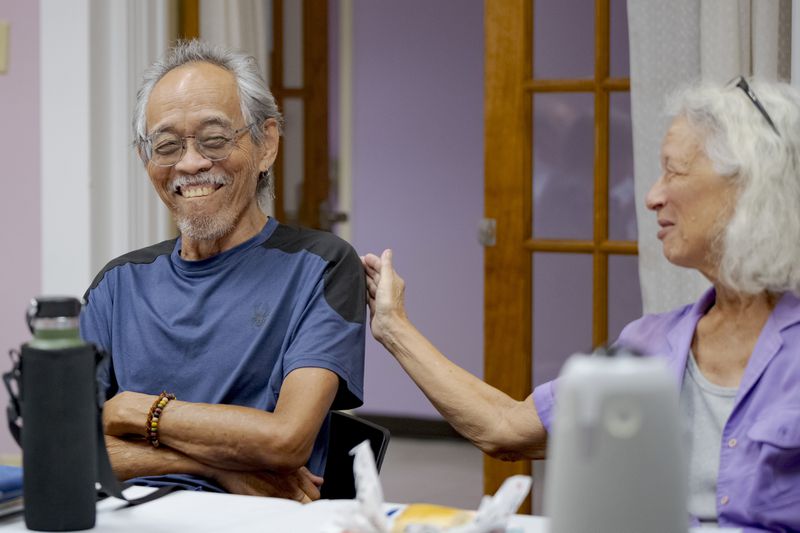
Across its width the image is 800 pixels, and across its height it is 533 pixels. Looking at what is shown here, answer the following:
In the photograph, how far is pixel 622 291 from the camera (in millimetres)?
3184

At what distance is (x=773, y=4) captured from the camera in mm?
2773

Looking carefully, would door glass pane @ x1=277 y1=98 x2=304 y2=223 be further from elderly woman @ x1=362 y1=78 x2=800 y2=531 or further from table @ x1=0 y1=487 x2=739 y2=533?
table @ x1=0 y1=487 x2=739 y2=533

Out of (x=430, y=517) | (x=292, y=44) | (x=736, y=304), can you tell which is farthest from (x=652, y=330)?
(x=292, y=44)

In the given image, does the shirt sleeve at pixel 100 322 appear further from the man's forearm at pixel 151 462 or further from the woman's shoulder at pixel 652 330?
the woman's shoulder at pixel 652 330

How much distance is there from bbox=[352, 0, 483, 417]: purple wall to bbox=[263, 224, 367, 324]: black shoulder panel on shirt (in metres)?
3.20

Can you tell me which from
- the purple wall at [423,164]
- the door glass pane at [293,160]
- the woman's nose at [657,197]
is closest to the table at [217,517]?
the woman's nose at [657,197]

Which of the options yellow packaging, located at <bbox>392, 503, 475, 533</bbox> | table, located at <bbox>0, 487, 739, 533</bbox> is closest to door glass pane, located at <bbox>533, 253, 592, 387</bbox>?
table, located at <bbox>0, 487, 739, 533</bbox>

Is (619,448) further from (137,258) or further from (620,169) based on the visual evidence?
(620,169)

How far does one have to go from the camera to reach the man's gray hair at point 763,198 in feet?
5.08

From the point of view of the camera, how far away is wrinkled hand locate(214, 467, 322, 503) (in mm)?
1865

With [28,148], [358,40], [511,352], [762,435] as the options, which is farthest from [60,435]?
[358,40]

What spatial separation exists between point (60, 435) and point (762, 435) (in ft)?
2.83

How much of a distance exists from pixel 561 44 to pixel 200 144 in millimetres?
1368

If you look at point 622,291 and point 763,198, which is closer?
point 763,198
